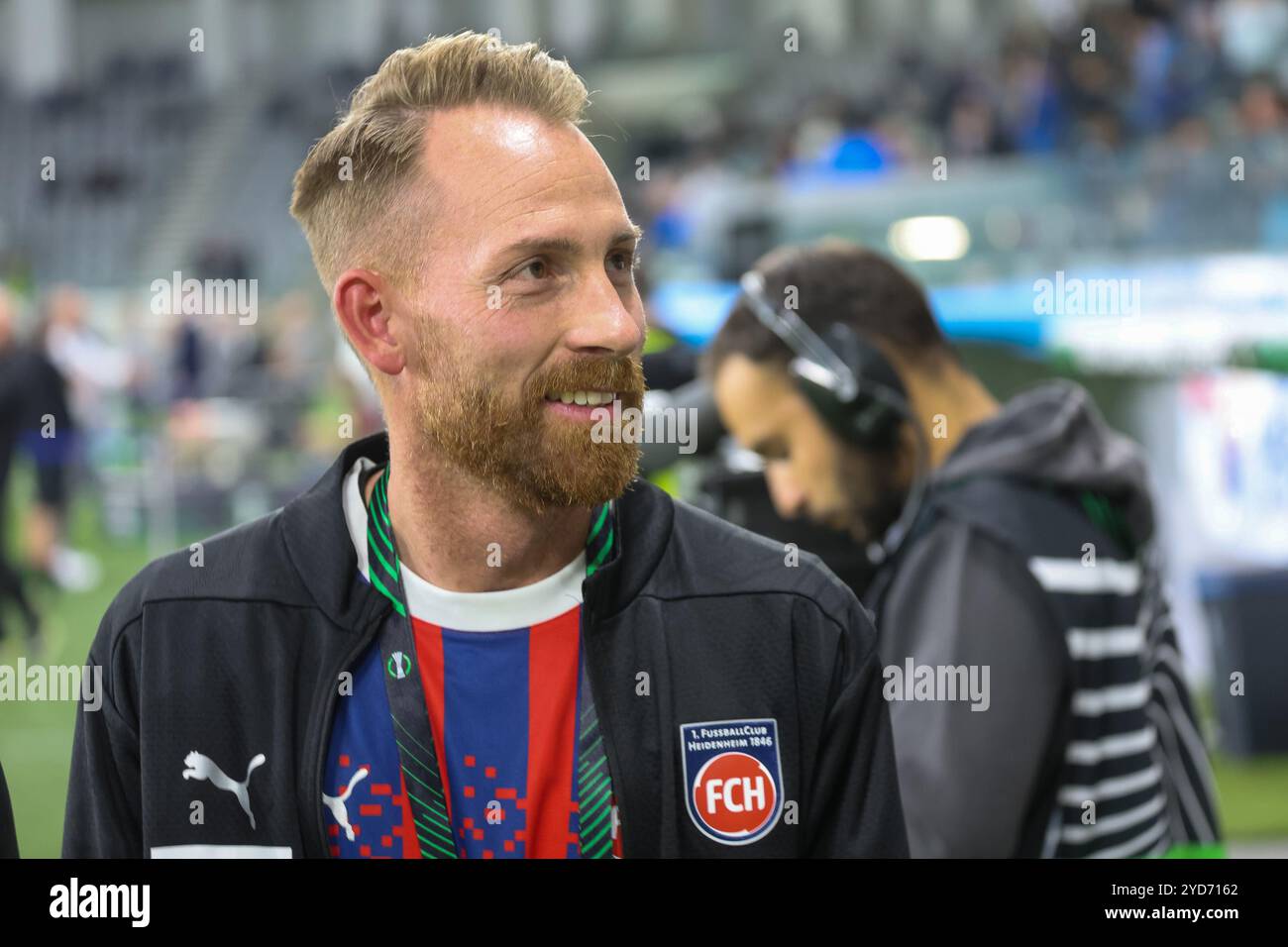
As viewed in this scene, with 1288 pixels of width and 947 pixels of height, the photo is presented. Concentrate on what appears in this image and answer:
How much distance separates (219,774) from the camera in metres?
1.40

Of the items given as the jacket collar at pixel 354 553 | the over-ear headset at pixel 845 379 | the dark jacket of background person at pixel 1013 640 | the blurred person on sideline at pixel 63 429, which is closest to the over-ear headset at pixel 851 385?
the over-ear headset at pixel 845 379

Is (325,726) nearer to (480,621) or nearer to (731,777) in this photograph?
(480,621)

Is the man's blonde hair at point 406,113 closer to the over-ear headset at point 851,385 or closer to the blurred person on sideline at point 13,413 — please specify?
the over-ear headset at point 851,385

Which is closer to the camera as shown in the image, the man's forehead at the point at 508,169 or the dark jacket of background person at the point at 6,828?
the man's forehead at the point at 508,169

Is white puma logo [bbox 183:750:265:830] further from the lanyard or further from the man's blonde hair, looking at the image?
the man's blonde hair

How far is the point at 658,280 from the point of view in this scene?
7.70m

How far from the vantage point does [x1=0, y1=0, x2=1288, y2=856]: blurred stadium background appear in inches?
214

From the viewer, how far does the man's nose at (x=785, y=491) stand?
7.21ft

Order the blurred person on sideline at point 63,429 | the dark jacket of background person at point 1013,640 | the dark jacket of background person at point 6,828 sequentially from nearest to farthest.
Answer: the dark jacket of background person at point 6,828 < the dark jacket of background person at point 1013,640 < the blurred person on sideline at point 63,429

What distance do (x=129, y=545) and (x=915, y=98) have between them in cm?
857

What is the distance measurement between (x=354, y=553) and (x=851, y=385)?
94 cm

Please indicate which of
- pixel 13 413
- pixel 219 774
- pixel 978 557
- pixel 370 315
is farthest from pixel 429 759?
pixel 13 413

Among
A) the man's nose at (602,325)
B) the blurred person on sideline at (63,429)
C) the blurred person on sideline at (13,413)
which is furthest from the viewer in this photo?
the blurred person on sideline at (63,429)

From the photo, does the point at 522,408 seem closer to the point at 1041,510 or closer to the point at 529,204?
the point at 529,204
